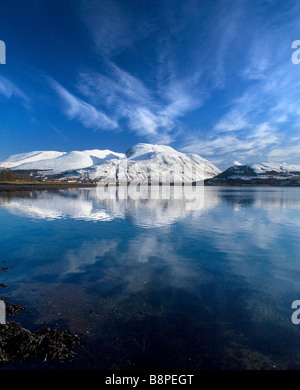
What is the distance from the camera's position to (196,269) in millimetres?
12617

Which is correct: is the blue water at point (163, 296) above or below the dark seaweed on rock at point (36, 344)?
below

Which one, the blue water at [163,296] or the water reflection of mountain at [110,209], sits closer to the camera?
the blue water at [163,296]

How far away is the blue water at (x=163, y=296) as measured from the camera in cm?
619

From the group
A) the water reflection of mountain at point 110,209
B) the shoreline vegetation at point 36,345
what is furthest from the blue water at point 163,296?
the water reflection of mountain at point 110,209

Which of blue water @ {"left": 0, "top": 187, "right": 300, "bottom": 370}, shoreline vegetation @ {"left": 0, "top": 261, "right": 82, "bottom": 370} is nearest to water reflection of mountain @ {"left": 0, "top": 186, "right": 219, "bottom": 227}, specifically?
blue water @ {"left": 0, "top": 187, "right": 300, "bottom": 370}

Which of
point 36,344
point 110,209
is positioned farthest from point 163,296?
point 110,209

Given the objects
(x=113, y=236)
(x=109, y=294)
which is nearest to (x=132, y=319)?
(x=109, y=294)

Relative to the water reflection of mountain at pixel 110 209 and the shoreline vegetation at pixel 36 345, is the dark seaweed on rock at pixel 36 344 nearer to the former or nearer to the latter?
the shoreline vegetation at pixel 36 345

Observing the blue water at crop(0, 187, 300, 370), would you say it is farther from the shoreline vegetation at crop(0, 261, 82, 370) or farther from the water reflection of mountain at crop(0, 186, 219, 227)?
the water reflection of mountain at crop(0, 186, 219, 227)

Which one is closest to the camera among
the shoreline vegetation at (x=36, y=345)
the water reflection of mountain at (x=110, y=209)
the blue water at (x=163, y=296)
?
the shoreline vegetation at (x=36, y=345)

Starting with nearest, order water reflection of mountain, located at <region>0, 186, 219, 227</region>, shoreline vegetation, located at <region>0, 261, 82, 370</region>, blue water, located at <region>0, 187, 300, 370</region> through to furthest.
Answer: shoreline vegetation, located at <region>0, 261, 82, 370</region> < blue water, located at <region>0, 187, 300, 370</region> < water reflection of mountain, located at <region>0, 186, 219, 227</region>

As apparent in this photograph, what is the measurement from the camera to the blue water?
6.19m

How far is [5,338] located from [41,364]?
5.05 ft

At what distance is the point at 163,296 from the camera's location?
30.9 feet
